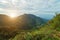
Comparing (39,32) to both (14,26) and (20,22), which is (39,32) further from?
(20,22)

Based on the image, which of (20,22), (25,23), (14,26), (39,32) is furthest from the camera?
(20,22)

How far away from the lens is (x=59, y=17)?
1535 inches

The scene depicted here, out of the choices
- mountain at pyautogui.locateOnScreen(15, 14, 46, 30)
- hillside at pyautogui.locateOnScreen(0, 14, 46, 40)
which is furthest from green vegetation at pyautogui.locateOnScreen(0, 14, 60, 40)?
mountain at pyautogui.locateOnScreen(15, 14, 46, 30)

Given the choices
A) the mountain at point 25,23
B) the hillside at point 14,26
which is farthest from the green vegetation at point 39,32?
the mountain at point 25,23

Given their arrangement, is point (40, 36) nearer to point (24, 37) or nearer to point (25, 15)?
point (24, 37)

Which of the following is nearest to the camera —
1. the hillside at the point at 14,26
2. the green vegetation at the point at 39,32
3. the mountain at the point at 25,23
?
the green vegetation at the point at 39,32

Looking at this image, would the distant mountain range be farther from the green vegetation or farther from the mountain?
the green vegetation

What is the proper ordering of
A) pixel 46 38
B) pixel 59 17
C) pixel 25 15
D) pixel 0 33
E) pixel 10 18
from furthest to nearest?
pixel 25 15 < pixel 10 18 < pixel 0 33 < pixel 59 17 < pixel 46 38

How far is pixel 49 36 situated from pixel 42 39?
2.53 ft

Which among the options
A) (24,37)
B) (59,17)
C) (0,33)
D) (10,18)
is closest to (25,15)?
(10,18)

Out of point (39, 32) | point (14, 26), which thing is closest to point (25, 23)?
point (14, 26)

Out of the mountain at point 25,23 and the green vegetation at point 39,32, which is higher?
the green vegetation at point 39,32

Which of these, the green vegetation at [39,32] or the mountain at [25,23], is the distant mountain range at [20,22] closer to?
the mountain at [25,23]

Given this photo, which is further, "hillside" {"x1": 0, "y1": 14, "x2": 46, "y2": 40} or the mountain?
the mountain
